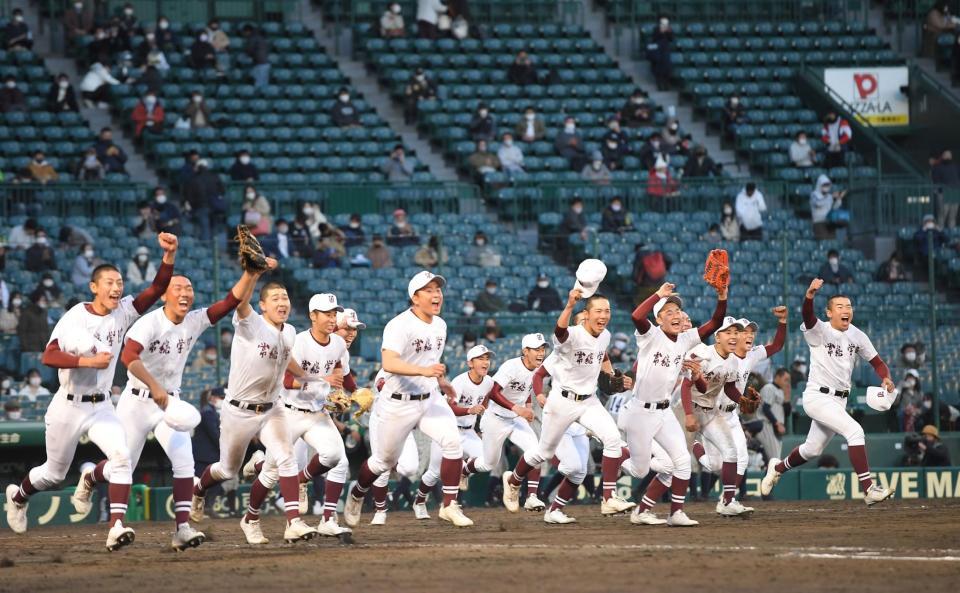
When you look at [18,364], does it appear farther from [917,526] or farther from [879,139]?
[879,139]

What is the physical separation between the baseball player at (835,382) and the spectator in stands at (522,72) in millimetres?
16525

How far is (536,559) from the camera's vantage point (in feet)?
42.0

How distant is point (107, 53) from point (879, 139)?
15.1 metres

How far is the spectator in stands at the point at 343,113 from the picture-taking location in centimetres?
3145

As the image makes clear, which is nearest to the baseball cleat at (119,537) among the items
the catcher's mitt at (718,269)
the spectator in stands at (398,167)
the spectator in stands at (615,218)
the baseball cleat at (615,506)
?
the baseball cleat at (615,506)

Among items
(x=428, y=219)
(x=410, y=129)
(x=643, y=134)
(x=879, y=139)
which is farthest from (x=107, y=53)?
(x=879, y=139)

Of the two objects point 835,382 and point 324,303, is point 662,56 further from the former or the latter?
point 324,303

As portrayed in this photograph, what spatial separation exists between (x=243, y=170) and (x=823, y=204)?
10.3 meters

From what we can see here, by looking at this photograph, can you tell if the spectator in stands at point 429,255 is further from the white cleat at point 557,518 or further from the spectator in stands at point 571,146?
the spectator in stands at point 571,146

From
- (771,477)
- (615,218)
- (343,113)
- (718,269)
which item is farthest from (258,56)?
(718,269)

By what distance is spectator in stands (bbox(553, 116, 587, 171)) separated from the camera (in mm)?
31297

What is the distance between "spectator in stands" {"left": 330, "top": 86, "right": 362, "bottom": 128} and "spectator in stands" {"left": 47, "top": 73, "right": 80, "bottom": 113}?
4.73 meters

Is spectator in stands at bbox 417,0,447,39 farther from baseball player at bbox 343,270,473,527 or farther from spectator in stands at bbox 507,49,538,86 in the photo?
baseball player at bbox 343,270,473,527

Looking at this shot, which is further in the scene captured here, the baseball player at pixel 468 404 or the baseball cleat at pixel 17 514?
the baseball player at pixel 468 404
